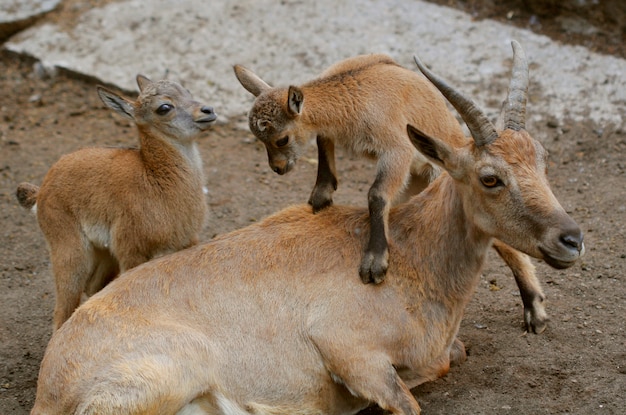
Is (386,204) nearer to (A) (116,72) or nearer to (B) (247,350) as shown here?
Answer: (B) (247,350)

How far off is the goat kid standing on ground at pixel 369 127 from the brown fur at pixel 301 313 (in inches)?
9.0

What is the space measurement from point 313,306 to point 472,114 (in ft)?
6.34

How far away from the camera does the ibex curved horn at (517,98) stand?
268 inches

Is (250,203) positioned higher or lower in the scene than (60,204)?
lower

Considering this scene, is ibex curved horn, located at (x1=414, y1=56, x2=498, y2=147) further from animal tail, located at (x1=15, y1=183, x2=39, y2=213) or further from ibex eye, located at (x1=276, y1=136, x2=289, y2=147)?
animal tail, located at (x1=15, y1=183, x2=39, y2=213)

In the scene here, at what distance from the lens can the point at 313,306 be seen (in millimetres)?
7004

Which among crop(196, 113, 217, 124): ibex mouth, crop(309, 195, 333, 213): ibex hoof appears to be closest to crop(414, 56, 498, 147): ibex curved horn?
crop(309, 195, 333, 213): ibex hoof

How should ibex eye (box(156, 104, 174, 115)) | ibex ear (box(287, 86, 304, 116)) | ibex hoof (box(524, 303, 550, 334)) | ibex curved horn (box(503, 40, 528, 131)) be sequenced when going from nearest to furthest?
ibex curved horn (box(503, 40, 528, 131)), ibex ear (box(287, 86, 304, 116)), ibex hoof (box(524, 303, 550, 334)), ibex eye (box(156, 104, 174, 115))

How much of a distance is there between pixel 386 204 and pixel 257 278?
1.20m

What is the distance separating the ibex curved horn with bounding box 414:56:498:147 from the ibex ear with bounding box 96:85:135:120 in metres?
3.09

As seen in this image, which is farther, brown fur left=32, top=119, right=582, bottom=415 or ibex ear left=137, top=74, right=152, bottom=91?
ibex ear left=137, top=74, right=152, bottom=91

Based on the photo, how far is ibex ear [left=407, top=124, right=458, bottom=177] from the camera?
662cm

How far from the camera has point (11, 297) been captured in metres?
9.29

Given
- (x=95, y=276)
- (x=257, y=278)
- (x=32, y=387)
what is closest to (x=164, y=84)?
(x=95, y=276)
